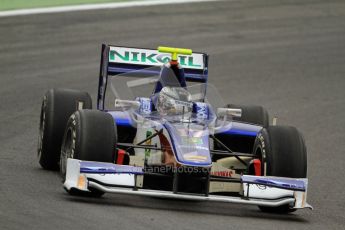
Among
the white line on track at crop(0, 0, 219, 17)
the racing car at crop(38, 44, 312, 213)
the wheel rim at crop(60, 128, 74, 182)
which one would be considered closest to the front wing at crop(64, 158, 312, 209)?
the racing car at crop(38, 44, 312, 213)

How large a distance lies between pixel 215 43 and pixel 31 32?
378cm

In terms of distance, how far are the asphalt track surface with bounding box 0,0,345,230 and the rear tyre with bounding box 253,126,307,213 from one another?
1.38ft

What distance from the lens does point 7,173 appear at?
39.2 feet

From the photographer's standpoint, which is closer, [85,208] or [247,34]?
[85,208]

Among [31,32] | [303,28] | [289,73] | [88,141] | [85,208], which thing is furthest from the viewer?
[303,28]

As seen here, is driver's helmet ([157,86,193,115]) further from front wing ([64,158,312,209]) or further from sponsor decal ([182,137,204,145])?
front wing ([64,158,312,209])

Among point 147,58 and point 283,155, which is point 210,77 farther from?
point 283,155

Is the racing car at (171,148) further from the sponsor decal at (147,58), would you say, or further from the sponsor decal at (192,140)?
the sponsor decal at (147,58)

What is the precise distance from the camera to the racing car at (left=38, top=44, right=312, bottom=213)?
10562mm

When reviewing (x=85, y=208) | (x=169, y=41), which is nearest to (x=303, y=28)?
(x=169, y=41)

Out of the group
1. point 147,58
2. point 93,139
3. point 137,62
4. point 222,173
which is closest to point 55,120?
point 137,62

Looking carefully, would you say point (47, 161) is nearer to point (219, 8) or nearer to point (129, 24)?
point (129, 24)

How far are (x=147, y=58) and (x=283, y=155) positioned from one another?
2.96m

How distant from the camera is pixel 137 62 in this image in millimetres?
13352
